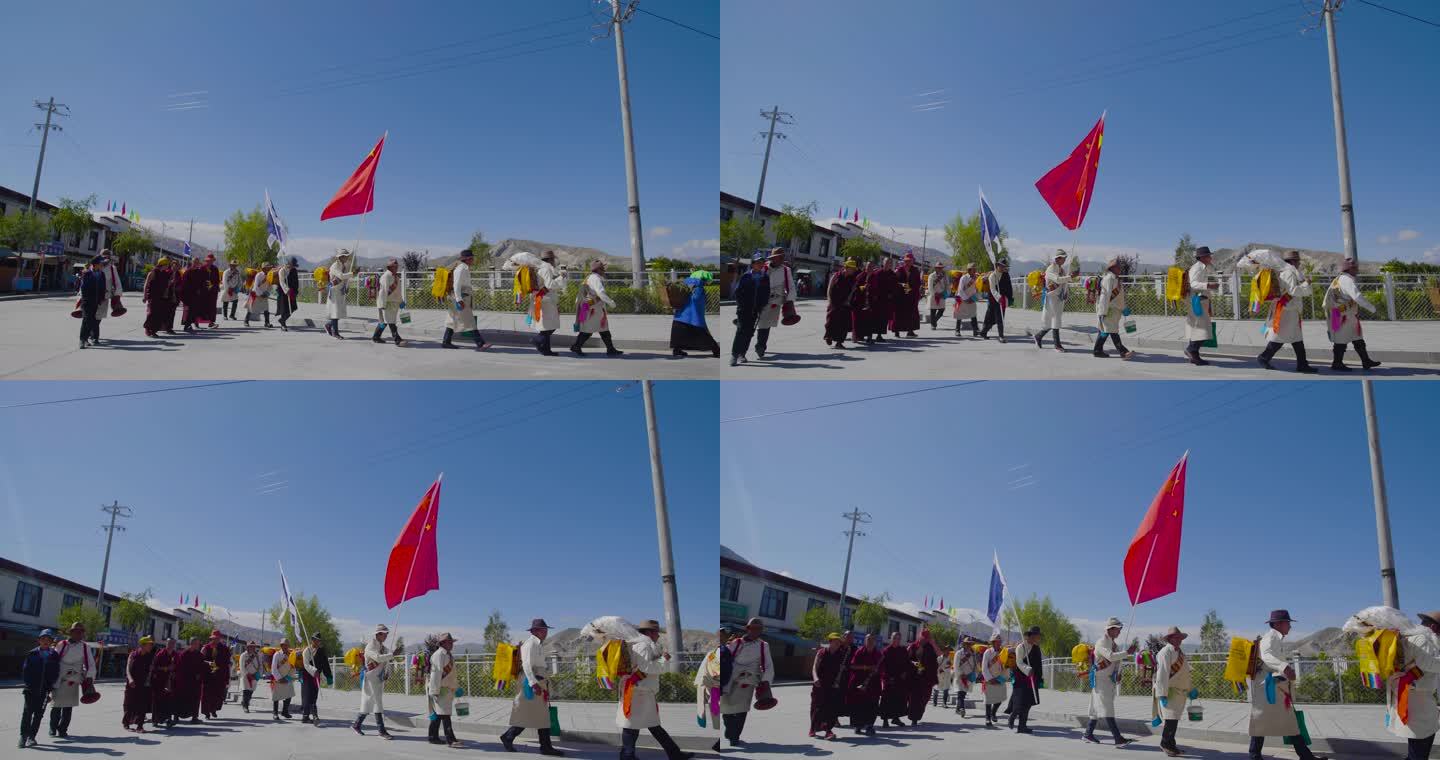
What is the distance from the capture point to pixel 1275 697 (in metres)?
7.30

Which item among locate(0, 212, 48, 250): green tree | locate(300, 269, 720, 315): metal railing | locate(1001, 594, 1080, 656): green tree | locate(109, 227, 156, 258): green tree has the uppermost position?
locate(109, 227, 156, 258): green tree

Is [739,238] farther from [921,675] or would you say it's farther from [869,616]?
[921,675]

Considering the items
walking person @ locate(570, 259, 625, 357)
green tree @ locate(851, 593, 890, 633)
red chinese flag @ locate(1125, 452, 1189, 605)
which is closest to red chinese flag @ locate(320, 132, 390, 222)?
walking person @ locate(570, 259, 625, 357)

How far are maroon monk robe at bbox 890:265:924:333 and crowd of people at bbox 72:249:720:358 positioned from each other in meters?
3.98

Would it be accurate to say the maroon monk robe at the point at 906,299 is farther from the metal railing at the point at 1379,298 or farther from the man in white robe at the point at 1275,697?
the man in white robe at the point at 1275,697

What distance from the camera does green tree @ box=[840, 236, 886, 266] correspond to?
75.4m

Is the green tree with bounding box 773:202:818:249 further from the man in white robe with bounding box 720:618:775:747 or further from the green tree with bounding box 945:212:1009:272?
the man in white robe with bounding box 720:618:775:747

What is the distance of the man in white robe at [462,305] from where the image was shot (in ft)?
47.1

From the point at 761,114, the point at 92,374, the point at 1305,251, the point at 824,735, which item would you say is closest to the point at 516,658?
the point at 824,735

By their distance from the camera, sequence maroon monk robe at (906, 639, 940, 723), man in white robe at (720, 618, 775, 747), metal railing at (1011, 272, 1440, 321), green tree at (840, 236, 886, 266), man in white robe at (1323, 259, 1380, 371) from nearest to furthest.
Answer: man in white robe at (720, 618, 775, 747) → maroon monk robe at (906, 639, 940, 723) → man in white robe at (1323, 259, 1380, 371) → metal railing at (1011, 272, 1440, 321) → green tree at (840, 236, 886, 266)

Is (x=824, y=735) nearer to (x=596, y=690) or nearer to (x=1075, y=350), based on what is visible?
(x=596, y=690)

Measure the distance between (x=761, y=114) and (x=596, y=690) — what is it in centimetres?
4556

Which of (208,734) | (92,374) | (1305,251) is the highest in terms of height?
(1305,251)

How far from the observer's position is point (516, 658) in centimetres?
833
